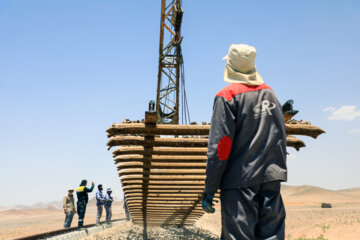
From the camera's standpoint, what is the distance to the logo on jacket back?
2418 mm

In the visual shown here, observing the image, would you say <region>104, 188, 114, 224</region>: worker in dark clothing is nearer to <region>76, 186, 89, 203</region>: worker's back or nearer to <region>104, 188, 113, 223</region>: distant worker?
<region>104, 188, 113, 223</region>: distant worker

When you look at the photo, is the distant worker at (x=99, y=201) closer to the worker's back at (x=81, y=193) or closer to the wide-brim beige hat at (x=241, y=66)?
the worker's back at (x=81, y=193)

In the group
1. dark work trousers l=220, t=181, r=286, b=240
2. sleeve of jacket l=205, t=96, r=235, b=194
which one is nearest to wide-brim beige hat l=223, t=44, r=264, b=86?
sleeve of jacket l=205, t=96, r=235, b=194

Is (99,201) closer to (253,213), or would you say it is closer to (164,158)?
(164,158)

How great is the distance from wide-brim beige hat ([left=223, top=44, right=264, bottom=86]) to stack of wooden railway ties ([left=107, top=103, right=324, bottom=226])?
5.08 feet

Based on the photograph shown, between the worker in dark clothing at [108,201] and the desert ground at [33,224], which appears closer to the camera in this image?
the worker in dark clothing at [108,201]

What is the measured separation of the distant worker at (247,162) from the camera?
2.25 m

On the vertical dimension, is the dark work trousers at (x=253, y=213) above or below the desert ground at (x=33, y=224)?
above

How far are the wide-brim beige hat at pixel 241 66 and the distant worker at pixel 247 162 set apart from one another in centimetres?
11

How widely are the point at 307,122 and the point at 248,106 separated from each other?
2898 millimetres

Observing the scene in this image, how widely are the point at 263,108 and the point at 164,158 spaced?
3206 mm

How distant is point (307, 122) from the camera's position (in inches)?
195

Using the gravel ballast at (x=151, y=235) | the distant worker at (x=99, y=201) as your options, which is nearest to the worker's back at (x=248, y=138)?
the gravel ballast at (x=151, y=235)

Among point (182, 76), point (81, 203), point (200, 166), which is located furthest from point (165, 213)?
point (182, 76)
